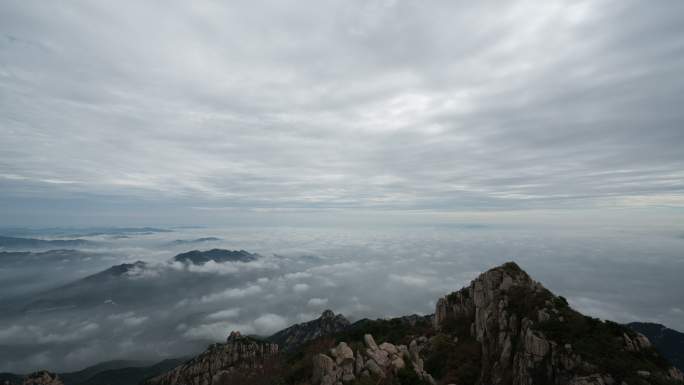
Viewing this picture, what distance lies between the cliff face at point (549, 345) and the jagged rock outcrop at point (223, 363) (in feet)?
413

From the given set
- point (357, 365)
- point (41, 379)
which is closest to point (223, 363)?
point (41, 379)

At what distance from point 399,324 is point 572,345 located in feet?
254

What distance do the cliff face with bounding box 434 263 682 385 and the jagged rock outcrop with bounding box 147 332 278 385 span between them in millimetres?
125754

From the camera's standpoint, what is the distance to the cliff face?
3575cm

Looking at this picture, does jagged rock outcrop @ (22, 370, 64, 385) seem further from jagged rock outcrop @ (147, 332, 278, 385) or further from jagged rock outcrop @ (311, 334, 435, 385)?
jagged rock outcrop @ (311, 334, 435, 385)

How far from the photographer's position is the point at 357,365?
127 ft

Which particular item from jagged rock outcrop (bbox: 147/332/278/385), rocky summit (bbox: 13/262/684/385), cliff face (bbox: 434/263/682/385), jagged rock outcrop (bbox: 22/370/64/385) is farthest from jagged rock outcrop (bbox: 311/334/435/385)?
jagged rock outcrop (bbox: 22/370/64/385)

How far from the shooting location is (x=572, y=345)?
128ft

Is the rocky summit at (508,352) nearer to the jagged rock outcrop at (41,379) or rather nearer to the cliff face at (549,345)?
the cliff face at (549,345)

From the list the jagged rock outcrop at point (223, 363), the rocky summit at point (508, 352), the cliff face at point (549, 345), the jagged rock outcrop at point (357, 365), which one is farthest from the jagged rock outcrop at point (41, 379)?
the cliff face at point (549, 345)

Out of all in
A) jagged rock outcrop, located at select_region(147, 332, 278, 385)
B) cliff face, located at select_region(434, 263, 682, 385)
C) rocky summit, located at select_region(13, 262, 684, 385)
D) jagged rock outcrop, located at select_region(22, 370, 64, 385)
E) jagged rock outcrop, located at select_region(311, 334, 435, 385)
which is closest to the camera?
cliff face, located at select_region(434, 263, 682, 385)

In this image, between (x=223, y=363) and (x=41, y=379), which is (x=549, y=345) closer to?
(x=223, y=363)

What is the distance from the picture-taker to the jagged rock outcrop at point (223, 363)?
491 ft

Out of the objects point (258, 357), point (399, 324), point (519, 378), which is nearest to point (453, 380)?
point (519, 378)
